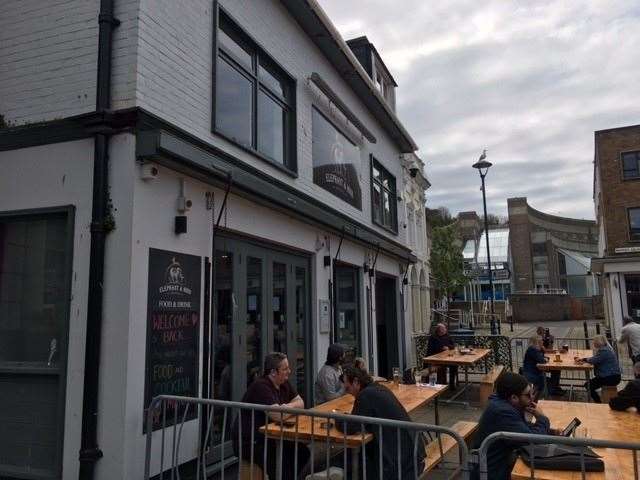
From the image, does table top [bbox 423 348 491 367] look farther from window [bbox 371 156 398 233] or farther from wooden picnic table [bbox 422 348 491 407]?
window [bbox 371 156 398 233]

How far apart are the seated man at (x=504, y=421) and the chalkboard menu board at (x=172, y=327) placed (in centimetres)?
299

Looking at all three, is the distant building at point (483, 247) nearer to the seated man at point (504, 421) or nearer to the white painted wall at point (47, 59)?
the seated man at point (504, 421)

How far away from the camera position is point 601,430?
4.79 metres

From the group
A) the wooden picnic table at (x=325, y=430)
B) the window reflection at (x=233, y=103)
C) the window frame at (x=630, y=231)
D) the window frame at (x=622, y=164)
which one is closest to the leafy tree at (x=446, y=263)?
the window frame at (x=630, y=231)

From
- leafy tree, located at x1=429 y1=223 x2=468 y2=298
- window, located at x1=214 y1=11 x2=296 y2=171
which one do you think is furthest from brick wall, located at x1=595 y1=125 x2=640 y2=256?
window, located at x1=214 y1=11 x2=296 y2=171

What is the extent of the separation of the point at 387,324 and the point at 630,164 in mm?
19643

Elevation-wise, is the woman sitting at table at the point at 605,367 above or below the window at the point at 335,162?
below

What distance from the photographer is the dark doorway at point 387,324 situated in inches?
577

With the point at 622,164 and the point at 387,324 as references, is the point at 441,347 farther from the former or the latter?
the point at 622,164

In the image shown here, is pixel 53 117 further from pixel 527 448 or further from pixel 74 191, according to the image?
pixel 527 448

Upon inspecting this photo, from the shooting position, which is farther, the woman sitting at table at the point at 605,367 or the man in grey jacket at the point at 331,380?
the woman sitting at table at the point at 605,367

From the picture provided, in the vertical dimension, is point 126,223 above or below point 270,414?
above

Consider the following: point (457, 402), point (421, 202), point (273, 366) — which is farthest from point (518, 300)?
point (273, 366)

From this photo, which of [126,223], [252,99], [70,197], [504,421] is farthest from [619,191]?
[70,197]
